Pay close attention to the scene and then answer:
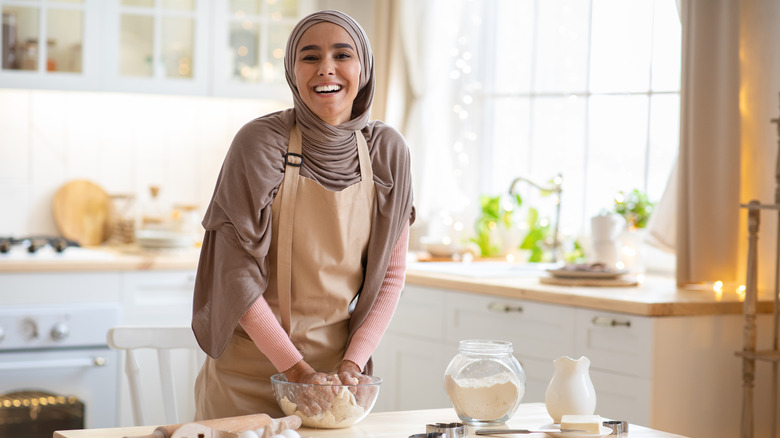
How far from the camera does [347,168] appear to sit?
1.88 metres

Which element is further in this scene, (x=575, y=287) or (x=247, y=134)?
(x=575, y=287)

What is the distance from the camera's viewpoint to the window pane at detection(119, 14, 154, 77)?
12.8 feet

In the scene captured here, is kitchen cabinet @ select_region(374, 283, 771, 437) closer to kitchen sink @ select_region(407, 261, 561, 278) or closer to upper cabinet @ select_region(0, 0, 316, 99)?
kitchen sink @ select_region(407, 261, 561, 278)

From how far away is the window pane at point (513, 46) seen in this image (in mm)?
3934

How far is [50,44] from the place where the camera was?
150 inches

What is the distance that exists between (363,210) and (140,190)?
257 centimetres

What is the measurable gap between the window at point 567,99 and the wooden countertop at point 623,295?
1.75 feet

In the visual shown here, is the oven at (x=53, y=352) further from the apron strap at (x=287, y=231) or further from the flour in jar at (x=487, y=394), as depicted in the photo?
the flour in jar at (x=487, y=394)

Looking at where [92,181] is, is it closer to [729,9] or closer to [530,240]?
[530,240]

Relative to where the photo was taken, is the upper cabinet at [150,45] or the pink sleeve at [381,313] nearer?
the pink sleeve at [381,313]

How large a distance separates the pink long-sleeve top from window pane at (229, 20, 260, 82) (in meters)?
2.33

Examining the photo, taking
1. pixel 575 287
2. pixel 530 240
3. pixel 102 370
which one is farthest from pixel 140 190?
pixel 575 287

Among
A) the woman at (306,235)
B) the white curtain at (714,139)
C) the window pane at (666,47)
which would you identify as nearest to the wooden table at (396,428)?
the woman at (306,235)

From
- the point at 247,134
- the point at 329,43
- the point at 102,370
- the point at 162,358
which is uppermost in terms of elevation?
the point at 329,43
